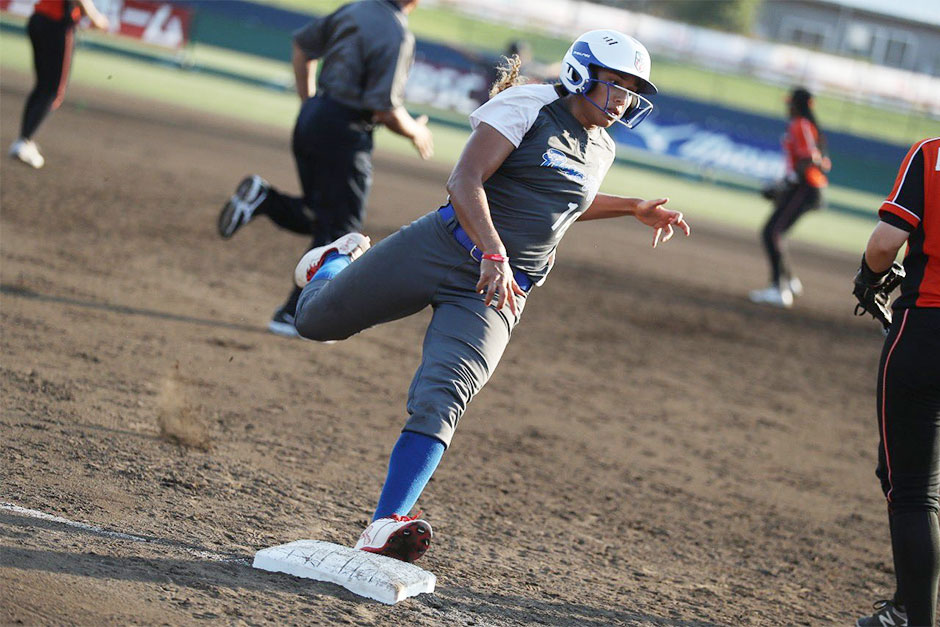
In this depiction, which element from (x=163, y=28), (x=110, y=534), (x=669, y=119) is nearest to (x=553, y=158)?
(x=110, y=534)

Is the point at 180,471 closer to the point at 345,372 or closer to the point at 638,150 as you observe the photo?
the point at 345,372

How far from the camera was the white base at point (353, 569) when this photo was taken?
142 inches

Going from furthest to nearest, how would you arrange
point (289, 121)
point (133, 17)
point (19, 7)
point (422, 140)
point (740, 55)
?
point (740, 55)
point (133, 17)
point (19, 7)
point (289, 121)
point (422, 140)

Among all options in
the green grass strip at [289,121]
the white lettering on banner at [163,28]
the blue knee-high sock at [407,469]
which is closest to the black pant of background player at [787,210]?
the green grass strip at [289,121]

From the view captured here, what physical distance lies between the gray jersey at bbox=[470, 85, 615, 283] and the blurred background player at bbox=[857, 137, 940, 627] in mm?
1075

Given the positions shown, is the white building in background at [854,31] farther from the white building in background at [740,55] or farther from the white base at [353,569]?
the white base at [353,569]

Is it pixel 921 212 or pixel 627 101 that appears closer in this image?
pixel 921 212

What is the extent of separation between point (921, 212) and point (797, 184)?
900 cm

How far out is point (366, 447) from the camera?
5645mm

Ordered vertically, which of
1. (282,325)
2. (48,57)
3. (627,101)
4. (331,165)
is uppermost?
(627,101)

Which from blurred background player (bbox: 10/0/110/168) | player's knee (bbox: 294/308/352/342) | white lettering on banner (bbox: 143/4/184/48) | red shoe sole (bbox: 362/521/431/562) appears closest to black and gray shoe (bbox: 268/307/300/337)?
player's knee (bbox: 294/308/352/342)

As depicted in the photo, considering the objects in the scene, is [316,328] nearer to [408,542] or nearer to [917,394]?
[408,542]

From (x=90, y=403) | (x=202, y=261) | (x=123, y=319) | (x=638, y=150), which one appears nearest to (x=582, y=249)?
(x=202, y=261)

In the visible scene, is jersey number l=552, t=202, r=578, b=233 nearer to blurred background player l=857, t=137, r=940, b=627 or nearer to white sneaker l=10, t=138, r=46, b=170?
blurred background player l=857, t=137, r=940, b=627
